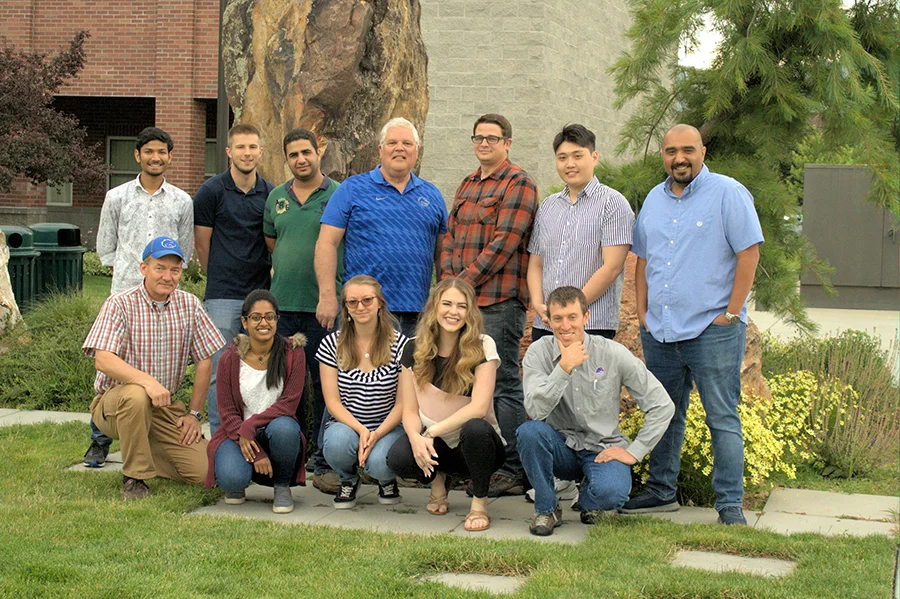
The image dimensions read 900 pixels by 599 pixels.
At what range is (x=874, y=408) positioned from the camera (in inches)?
297

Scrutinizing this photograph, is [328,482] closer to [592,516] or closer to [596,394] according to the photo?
[592,516]

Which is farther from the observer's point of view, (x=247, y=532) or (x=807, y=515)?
(x=807, y=515)

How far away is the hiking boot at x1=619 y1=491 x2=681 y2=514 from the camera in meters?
5.52

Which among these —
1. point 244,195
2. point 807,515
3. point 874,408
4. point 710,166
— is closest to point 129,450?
point 244,195

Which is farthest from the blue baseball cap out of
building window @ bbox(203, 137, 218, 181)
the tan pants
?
building window @ bbox(203, 137, 218, 181)

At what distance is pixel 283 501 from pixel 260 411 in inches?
20.0

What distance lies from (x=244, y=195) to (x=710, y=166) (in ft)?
10.8

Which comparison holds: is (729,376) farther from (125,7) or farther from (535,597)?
(125,7)

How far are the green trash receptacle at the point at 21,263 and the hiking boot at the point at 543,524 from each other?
7.04 metres

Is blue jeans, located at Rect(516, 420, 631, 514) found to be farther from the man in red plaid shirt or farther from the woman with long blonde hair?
the man in red plaid shirt

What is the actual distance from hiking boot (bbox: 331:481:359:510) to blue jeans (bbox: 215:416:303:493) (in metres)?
0.26

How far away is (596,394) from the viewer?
5234 millimetres

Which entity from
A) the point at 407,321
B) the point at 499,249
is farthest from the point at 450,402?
the point at 499,249

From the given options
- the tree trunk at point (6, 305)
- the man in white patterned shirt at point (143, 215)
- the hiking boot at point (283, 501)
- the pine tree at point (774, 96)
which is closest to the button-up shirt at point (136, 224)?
the man in white patterned shirt at point (143, 215)
